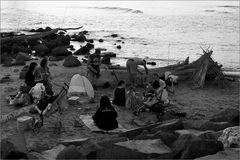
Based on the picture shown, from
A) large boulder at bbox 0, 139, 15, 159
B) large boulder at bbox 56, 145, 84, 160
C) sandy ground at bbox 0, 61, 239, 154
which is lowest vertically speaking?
sandy ground at bbox 0, 61, 239, 154

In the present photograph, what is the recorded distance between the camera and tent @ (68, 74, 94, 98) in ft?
40.3

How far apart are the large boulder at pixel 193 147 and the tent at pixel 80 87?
19.8 ft

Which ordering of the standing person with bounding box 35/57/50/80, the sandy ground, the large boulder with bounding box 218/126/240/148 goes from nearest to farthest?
the large boulder with bounding box 218/126/240/148 → the sandy ground → the standing person with bounding box 35/57/50/80

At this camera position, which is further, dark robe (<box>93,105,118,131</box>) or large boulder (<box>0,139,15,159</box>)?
dark robe (<box>93,105,118,131</box>)

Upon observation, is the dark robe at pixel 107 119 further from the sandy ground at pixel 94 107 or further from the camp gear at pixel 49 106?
the camp gear at pixel 49 106

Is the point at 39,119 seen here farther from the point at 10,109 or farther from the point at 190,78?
the point at 190,78

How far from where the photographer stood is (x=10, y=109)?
10.9 meters

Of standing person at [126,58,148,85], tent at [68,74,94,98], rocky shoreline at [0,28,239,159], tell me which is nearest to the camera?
rocky shoreline at [0,28,239,159]

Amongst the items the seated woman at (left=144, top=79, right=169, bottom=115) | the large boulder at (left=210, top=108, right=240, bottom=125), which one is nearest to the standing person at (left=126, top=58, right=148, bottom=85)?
the seated woman at (left=144, top=79, right=169, bottom=115)

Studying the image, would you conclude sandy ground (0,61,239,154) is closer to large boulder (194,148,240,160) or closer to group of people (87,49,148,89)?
group of people (87,49,148,89)

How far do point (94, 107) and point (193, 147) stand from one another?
5510mm

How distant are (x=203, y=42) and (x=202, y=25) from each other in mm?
16034

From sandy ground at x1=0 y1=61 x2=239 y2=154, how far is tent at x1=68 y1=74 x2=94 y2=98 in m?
0.35

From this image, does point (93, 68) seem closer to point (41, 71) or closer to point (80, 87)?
point (80, 87)
